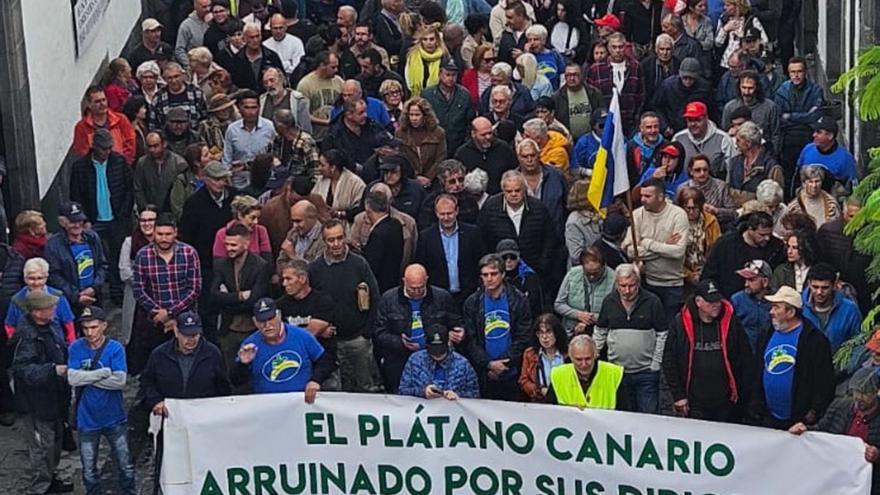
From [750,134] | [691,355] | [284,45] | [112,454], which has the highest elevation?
[284,45]

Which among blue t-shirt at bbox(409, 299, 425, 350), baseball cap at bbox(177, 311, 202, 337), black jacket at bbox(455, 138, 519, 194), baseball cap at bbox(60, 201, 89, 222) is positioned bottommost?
blue t-shirt at bbox(409, 299, 425, 350)

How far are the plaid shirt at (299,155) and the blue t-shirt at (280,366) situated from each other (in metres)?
3.70

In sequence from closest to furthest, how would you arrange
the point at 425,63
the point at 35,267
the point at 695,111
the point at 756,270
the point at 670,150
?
the point at 756,270, the point at 35,267, the point at 670,150, the point at 695,111, the point at 425,63

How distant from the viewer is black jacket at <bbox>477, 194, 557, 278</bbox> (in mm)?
16094

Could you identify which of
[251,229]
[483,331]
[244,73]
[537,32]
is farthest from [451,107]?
[483,331]

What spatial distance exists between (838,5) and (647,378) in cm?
836

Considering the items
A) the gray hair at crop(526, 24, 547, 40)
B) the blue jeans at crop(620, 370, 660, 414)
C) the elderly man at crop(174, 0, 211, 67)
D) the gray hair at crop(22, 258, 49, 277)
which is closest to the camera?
the blue jeans at crop(620, 370, 660, 414)

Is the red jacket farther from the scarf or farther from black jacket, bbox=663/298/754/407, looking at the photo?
black jacket, bbox=663/298/754/407

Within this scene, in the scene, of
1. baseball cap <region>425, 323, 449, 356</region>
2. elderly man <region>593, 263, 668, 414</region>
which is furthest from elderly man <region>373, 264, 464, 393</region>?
elderly man <region>593, 263, 668, 414</region>

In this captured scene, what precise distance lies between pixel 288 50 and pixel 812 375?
888 centimetres

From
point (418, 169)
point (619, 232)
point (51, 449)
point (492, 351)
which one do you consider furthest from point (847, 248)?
point (51, 449)

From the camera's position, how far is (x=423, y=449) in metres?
13.4

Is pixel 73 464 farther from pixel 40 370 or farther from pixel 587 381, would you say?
pixel 587 381

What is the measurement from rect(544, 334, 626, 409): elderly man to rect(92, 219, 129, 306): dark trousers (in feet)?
17.5
